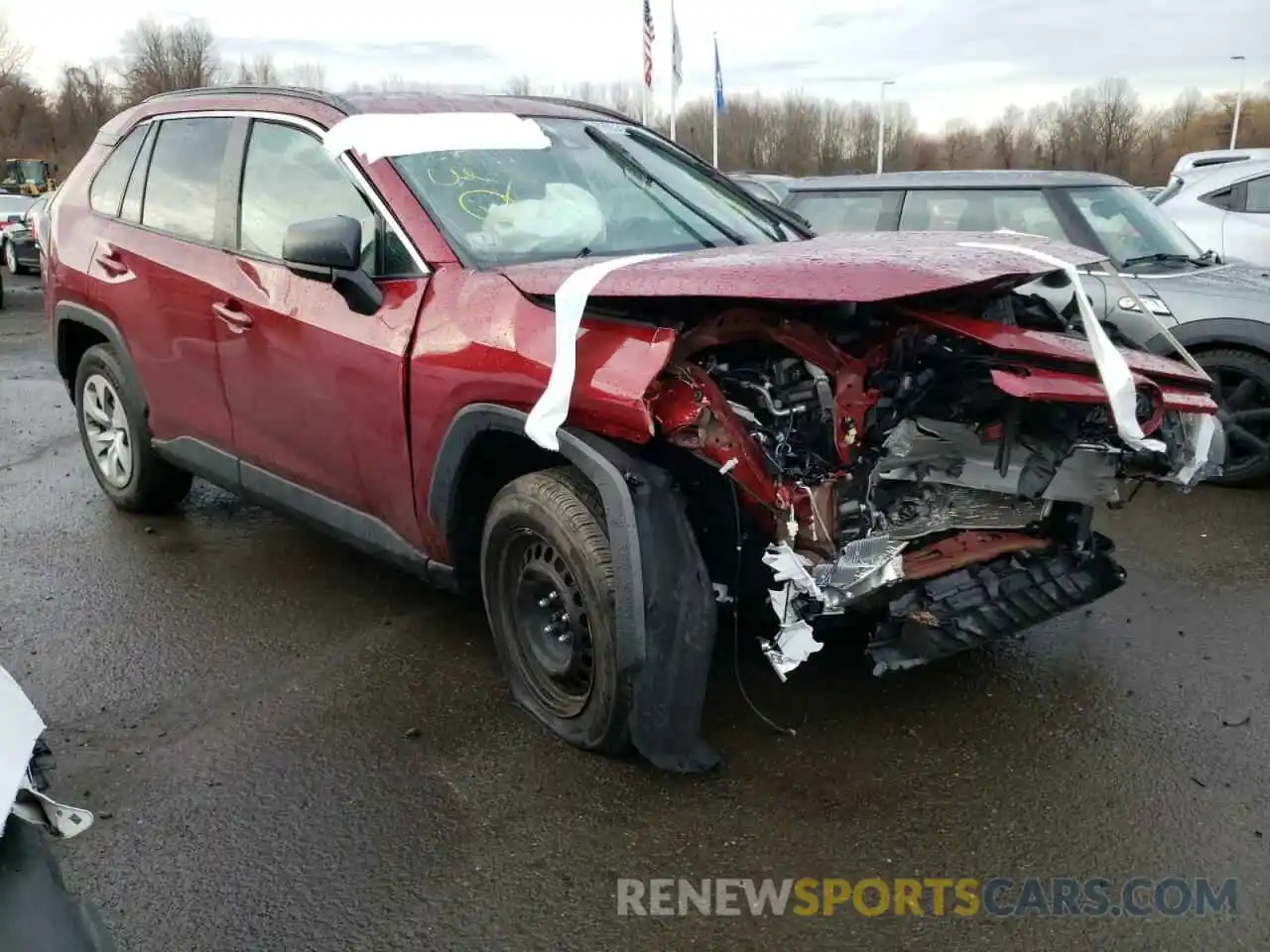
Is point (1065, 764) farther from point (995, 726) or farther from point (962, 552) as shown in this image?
point (962, 552)

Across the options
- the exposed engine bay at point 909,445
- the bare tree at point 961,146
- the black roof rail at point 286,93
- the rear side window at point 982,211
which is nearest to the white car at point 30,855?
the exposed engine bay at point 909,445

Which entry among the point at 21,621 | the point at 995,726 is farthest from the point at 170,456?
→ the point at 995,726

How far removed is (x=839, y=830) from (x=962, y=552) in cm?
93

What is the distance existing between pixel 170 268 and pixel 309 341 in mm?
1125

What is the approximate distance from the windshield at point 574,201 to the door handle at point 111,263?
189cm

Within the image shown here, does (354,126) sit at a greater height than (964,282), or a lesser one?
greater

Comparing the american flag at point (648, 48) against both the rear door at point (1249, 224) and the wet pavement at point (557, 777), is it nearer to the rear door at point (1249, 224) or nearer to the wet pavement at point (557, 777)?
the rear door at point (1249, 224)

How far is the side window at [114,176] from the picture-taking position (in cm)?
478

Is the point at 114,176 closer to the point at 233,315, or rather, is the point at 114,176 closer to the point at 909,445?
the point at 233,315

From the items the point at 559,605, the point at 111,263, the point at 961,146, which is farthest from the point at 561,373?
the point at 961,146

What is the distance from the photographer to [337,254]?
10.1 ft

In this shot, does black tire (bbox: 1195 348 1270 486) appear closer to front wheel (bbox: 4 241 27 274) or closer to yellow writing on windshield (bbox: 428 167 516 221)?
yellow writing on windshield (bbox: 428 167 516 221)

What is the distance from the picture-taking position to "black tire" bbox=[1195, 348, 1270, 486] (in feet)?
18.2

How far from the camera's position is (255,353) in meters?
3.79
